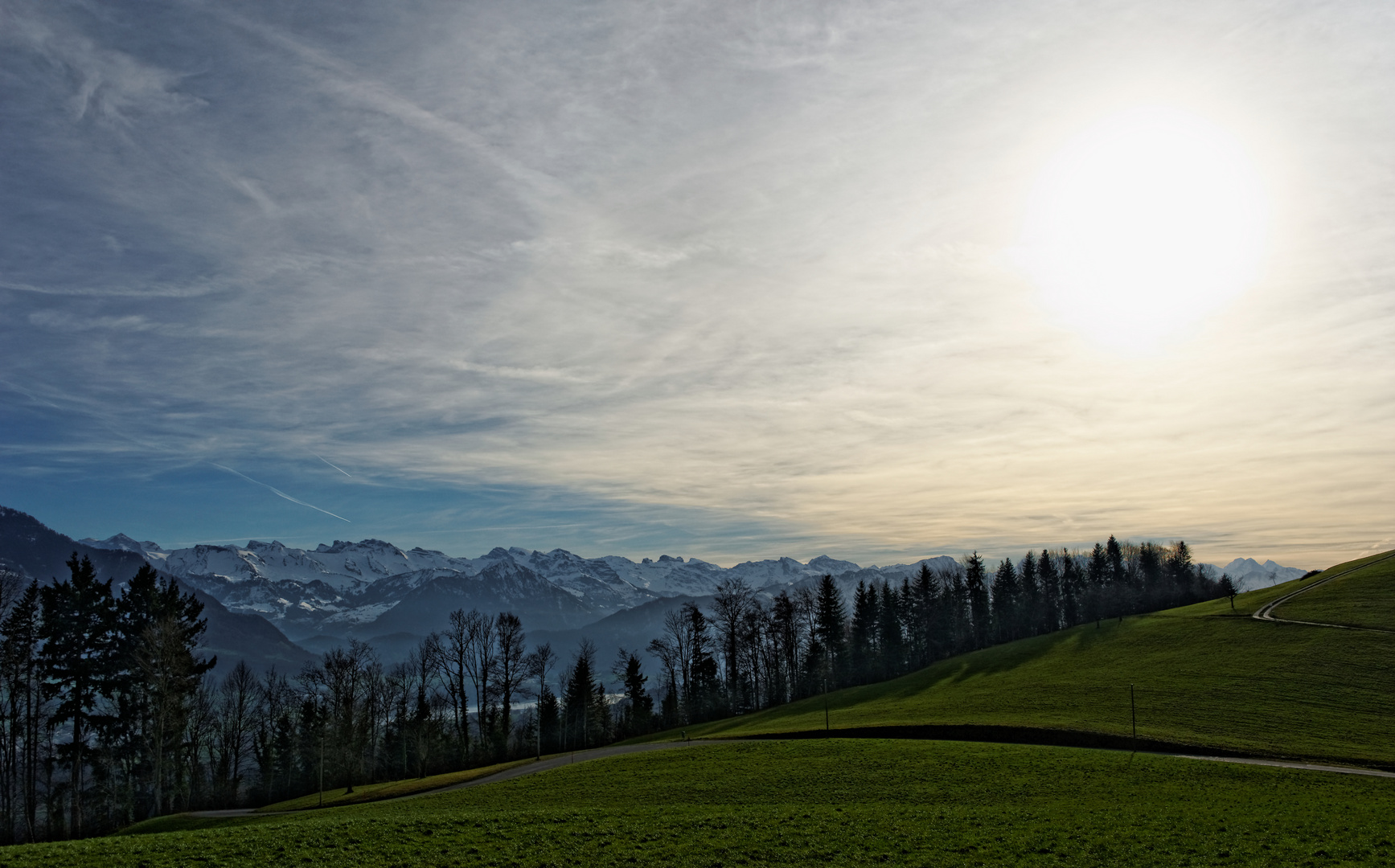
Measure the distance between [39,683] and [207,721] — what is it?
27.3m

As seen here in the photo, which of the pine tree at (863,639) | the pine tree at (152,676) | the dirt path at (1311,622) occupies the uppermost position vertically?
the pine tree at (152,676)

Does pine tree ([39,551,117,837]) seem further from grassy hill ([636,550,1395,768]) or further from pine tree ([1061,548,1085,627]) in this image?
pine tree ([1061,548,1085,627])

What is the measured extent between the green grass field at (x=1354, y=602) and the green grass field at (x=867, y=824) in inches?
2039

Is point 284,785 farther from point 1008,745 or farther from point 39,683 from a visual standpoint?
point 1008,745

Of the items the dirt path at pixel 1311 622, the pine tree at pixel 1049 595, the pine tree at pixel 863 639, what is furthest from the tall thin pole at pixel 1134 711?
the pine tree at pixel 1049 595

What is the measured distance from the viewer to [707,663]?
362ft

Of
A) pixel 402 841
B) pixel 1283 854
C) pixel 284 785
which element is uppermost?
pixel 402 841

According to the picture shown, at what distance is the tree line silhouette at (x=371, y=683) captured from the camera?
56562 millimetres

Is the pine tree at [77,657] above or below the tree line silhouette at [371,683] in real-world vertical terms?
above

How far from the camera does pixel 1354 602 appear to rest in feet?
267

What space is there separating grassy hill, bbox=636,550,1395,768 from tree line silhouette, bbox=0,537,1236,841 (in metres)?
18.6

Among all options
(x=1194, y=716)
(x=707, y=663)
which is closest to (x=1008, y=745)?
(x=1194, y=716)

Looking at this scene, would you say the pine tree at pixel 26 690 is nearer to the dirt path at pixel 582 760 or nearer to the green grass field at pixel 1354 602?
the dirt path at pixel 582 760

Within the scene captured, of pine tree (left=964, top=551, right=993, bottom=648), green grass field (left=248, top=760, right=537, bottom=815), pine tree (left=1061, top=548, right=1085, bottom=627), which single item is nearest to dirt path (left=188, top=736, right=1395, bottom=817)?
green grass field (left=248, top=760, right=537, bottom=815)
